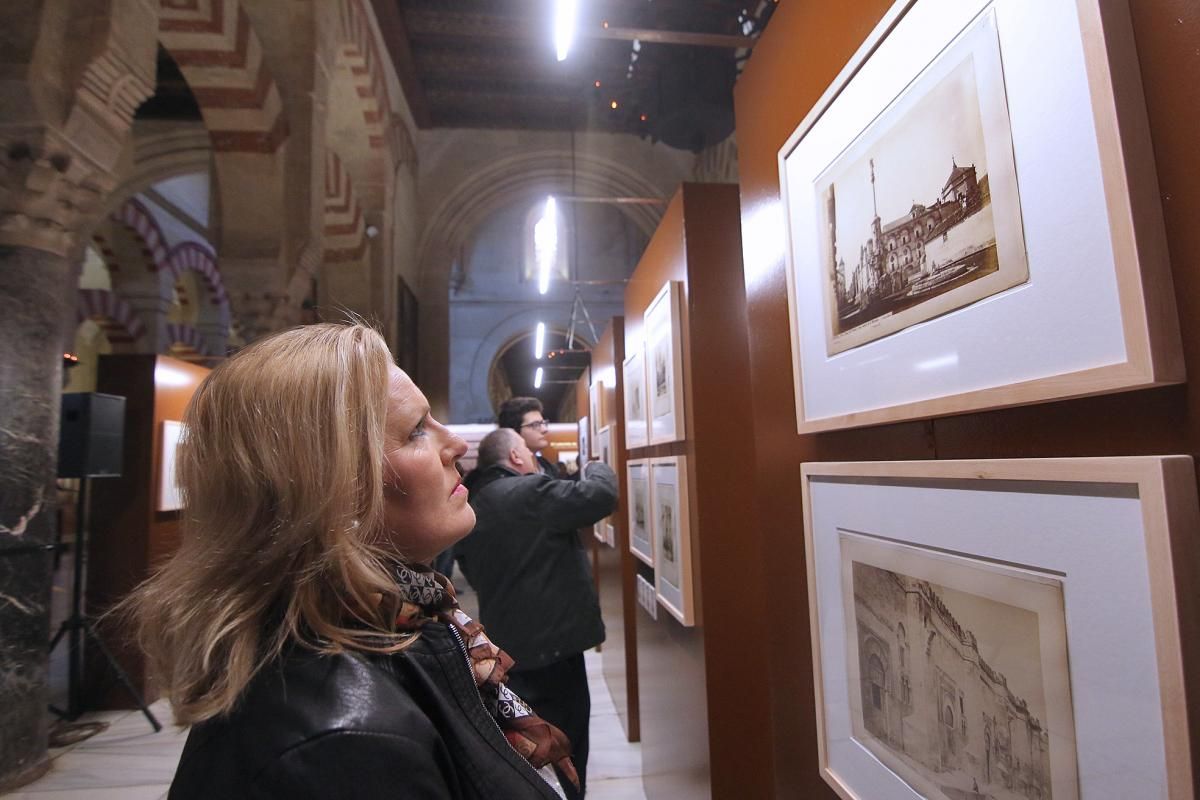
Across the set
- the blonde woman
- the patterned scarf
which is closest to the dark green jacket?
the patterned scarf

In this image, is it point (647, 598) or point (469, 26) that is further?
point (469, 26)

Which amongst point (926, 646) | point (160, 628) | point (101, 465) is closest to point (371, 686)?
point (160, 628)

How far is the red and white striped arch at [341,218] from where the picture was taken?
7602 mm

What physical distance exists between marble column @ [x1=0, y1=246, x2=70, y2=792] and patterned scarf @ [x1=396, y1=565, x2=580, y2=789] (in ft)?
10.5

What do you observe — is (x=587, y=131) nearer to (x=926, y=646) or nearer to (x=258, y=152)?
(x=258, y=152)

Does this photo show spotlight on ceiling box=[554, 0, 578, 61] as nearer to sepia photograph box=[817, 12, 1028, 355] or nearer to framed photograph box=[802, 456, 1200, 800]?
sepia photograph box=[817, 12, 1028, 355]

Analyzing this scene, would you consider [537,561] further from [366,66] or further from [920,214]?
[366,66]

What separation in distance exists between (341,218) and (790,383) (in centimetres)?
783

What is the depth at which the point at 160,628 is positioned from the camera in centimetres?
90

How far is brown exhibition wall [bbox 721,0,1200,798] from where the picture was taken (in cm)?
53

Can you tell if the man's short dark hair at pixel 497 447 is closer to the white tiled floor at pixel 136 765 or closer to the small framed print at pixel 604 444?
the small framed print at pixel 604 444

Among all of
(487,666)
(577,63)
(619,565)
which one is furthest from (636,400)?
(577,63)

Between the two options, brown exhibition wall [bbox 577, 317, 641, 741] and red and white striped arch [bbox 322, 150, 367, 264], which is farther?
red and white striped arch [bbox 322, 150, 367, 264]

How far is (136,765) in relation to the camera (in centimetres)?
374
